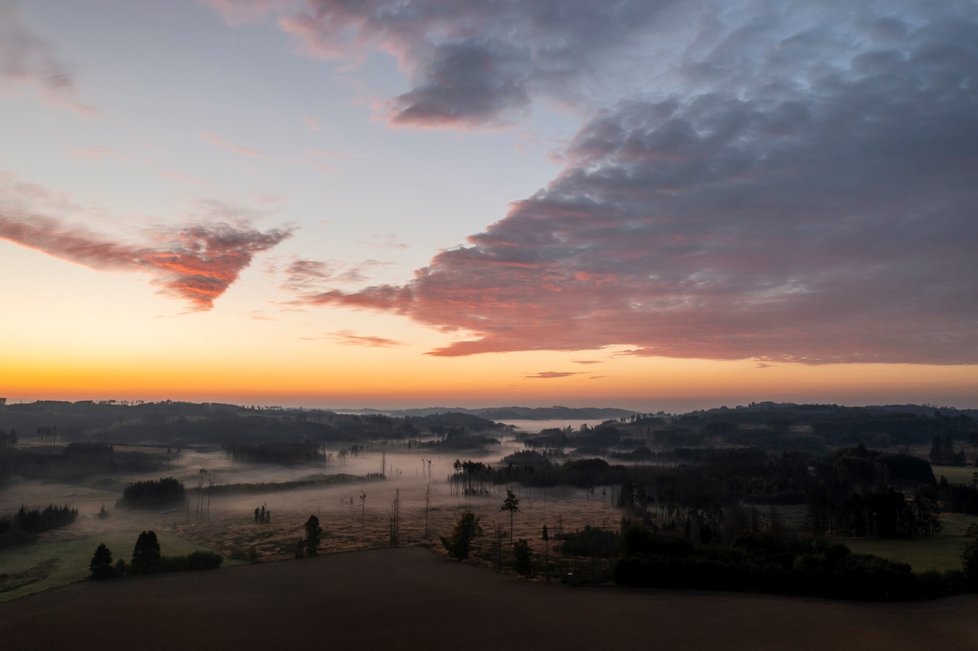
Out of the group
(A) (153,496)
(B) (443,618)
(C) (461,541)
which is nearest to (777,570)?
(B) (443,618)

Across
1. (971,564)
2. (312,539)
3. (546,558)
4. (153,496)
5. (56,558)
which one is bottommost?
(153,496)

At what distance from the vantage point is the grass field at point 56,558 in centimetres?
7231

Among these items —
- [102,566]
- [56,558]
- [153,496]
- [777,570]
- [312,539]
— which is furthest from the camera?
[153,496]

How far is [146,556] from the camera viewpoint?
248ft

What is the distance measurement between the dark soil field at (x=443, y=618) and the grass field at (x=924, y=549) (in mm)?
20262

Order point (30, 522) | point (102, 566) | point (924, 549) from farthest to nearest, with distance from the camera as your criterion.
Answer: point (30, 522)
point (924, 549)
point (102, 566)

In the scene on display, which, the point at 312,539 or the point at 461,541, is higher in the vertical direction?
the point at 461,541

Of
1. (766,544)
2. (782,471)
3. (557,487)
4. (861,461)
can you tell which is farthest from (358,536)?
(861,461)

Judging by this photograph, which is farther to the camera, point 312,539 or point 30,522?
point 30,522

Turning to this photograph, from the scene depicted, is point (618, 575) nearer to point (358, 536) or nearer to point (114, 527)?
point (358, 536)

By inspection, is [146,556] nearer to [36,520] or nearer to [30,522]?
[30,522]

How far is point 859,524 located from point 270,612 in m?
99.4

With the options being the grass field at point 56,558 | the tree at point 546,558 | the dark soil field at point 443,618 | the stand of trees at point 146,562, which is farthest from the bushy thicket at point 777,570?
the grass field at point 56,558

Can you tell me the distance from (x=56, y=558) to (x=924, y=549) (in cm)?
12977
